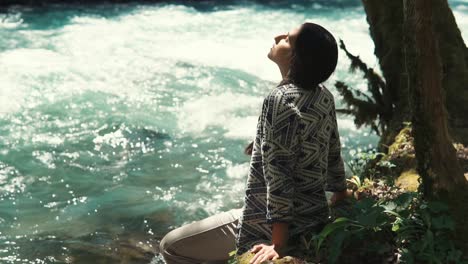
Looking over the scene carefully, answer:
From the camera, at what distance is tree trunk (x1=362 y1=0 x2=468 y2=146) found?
4.98 m

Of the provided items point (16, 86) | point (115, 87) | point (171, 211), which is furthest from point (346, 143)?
point (16, 86)

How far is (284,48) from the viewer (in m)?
2.87

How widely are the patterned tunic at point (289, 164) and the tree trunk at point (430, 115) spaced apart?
399 millimetres

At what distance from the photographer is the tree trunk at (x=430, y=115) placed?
2.79 metres

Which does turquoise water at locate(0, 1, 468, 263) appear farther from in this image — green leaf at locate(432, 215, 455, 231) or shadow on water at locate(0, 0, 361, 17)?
green leaf at locate(432, 215, 455, 231)

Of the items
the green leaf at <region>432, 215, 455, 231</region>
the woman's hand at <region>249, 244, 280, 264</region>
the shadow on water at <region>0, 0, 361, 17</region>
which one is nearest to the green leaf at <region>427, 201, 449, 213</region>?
the green leaf at <region>432, 215, 455, 231</region>

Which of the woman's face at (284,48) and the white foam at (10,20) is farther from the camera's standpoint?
the white foam at (10,20)

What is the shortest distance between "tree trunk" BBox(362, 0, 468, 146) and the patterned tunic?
2137mm

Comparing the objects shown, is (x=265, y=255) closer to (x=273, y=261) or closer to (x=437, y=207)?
(x=273, y=261)

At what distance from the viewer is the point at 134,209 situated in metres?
6.14

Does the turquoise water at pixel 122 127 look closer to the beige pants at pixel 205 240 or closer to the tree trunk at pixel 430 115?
the beige pants at pixel 205 240

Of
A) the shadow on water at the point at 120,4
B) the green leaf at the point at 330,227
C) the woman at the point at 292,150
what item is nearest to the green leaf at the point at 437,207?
the green leaf at the point at 330,227

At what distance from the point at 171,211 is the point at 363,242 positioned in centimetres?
338

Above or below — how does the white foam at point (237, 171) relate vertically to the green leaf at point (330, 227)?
below
